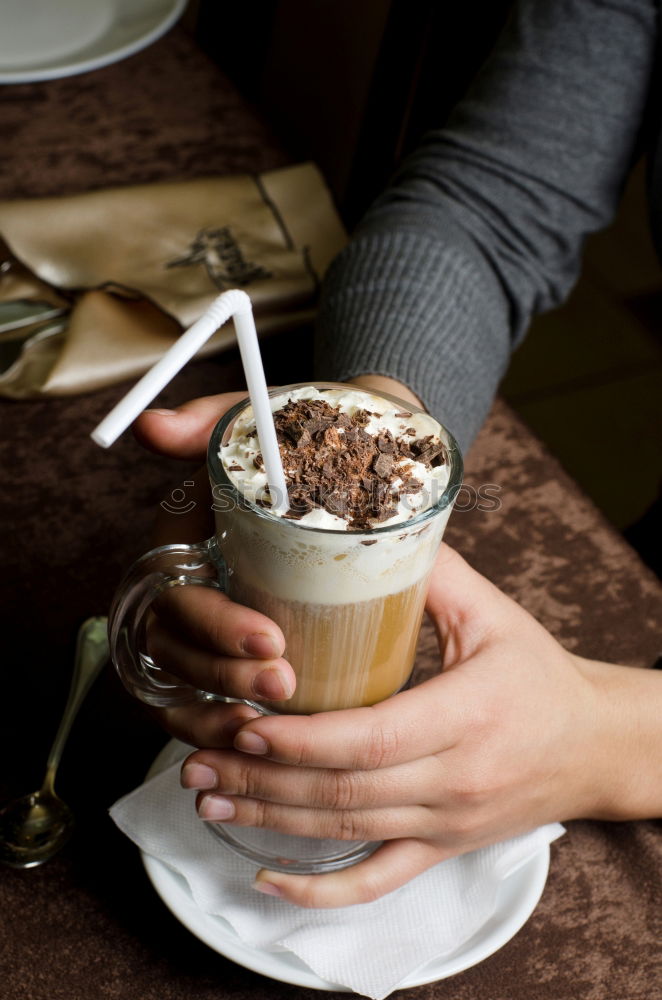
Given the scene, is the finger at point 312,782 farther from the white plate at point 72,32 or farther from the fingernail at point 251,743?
the white plate at point 72,32

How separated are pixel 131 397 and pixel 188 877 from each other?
260 millimetres

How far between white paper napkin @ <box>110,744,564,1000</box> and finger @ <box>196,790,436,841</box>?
3 centimetres

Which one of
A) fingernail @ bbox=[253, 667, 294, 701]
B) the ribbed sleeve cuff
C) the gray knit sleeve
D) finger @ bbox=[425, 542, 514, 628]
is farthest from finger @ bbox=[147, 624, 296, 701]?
the gray knit sleeve

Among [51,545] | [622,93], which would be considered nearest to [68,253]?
[51,545]

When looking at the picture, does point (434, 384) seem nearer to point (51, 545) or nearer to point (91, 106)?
point (51, 545)

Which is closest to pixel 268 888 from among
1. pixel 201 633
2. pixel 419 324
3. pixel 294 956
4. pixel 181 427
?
pixel 294 956

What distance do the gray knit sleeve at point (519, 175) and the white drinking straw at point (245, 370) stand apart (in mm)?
405

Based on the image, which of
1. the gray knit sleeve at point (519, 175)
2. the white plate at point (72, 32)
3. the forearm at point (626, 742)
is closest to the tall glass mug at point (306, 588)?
the forearm at point (626, 742)

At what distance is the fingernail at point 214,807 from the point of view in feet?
1.53

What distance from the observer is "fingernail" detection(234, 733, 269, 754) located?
1.43 ft

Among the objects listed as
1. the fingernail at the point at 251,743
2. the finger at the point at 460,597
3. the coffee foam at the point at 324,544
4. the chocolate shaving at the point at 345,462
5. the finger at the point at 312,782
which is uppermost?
the chocolate shaving at the point at 345,462

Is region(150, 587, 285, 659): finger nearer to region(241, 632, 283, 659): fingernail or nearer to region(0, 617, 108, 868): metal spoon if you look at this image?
region(241, 632, 283, 659): fingernail

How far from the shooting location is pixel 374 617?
1.49 feet

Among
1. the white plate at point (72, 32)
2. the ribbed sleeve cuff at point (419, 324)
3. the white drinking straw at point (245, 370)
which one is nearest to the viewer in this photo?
the white drinking straw at point (245, 370)
